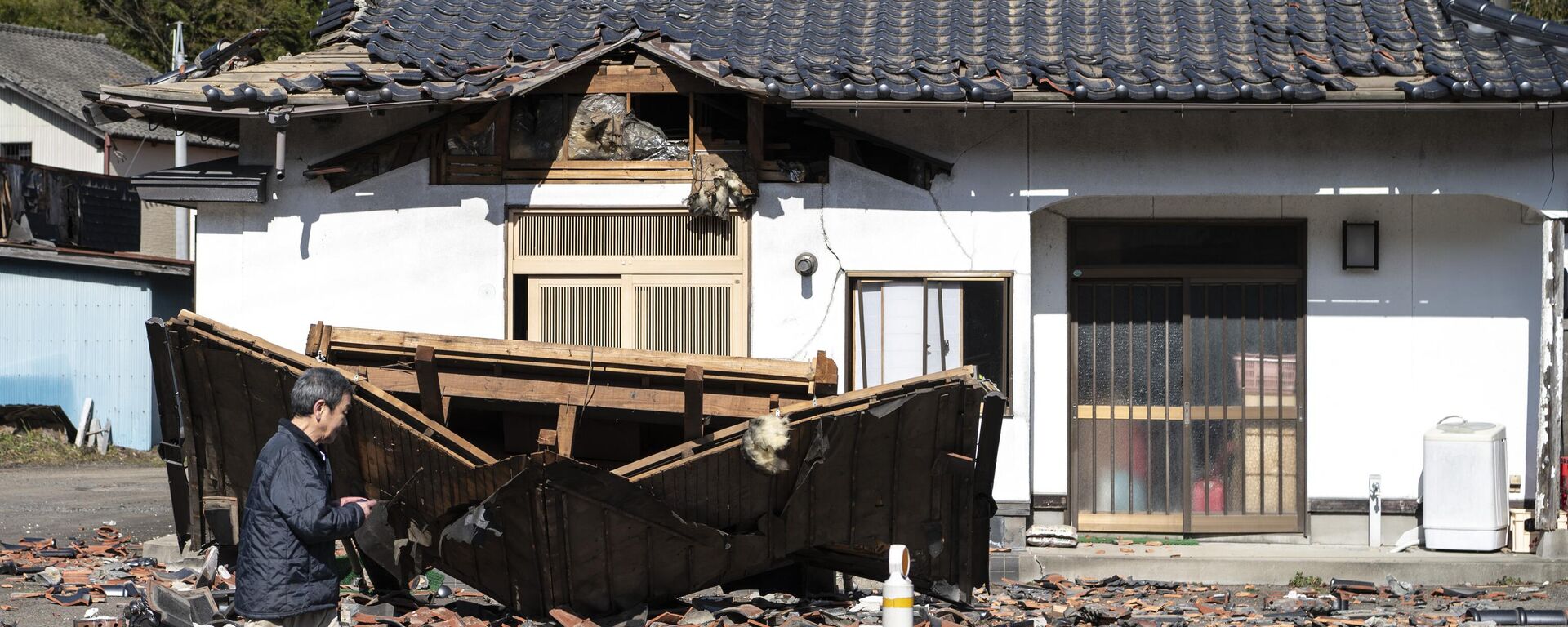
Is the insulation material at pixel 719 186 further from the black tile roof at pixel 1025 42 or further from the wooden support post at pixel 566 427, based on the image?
the wooden support post at pixel 566 427

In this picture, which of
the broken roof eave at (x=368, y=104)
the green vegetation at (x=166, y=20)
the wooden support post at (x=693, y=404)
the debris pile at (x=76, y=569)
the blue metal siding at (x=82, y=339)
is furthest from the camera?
the green vegetation at (x=166, y=20)

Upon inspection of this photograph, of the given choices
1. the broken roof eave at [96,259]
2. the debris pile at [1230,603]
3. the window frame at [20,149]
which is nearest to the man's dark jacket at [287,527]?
the debris pile at [1230,603]

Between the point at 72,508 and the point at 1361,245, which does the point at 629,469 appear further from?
the point at 72,508

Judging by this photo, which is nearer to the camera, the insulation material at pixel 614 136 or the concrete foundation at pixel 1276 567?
the concrete foundation at pixel 1276 567

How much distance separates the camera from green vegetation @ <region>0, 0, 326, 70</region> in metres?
33.2

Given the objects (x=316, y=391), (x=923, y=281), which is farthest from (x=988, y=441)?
(x=316, y=391)

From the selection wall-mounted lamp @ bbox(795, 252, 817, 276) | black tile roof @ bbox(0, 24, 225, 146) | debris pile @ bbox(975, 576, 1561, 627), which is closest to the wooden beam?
debris pile @ bbox(975, 576, 1561, 627)

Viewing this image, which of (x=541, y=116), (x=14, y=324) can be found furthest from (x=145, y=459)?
(x=541, y=116)

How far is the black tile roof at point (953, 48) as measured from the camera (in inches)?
441

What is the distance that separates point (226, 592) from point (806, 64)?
564 cm

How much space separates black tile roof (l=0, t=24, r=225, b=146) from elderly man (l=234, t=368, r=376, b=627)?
86.6 ft

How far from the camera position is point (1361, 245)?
12484 millimetres

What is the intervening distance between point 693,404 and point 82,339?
15992 mm

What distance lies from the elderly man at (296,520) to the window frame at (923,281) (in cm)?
630
